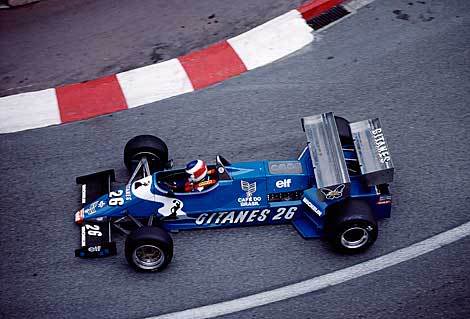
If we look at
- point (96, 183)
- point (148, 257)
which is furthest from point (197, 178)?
point (96, 183)

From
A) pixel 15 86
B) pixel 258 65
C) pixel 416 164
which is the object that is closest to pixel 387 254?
pixel 416 164

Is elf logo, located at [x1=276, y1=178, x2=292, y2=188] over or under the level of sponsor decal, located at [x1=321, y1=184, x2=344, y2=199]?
under

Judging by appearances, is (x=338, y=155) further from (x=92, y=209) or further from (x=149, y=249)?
(x=92, y=209)

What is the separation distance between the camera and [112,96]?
8.84 m

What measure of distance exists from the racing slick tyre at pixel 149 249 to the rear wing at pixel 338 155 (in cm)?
163

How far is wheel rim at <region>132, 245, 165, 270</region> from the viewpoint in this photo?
271 inches

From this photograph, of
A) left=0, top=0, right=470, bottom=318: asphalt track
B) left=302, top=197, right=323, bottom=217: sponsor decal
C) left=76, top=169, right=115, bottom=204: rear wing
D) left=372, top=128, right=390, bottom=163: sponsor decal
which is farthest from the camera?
left=76, top=169, right=115, bottom=204: rear wing

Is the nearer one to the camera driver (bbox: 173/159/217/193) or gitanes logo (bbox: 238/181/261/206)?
driver (bbox: 173/159/217/193)

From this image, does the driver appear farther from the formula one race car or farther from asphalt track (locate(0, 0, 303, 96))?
asphalt track (locate(0, 0, 303, 96))

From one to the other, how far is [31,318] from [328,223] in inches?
123

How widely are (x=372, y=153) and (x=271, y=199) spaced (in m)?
1.18

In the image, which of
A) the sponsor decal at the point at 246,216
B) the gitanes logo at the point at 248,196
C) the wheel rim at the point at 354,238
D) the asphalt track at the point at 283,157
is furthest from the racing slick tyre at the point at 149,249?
the wheel rim at the point at 354,238

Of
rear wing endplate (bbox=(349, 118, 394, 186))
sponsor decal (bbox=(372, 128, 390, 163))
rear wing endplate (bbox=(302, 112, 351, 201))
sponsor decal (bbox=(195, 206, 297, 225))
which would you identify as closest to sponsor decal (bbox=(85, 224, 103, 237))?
sponsor decal (bbox=(195, 206, 297, 225))

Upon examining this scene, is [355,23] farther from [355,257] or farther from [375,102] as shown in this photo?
[355,257]
